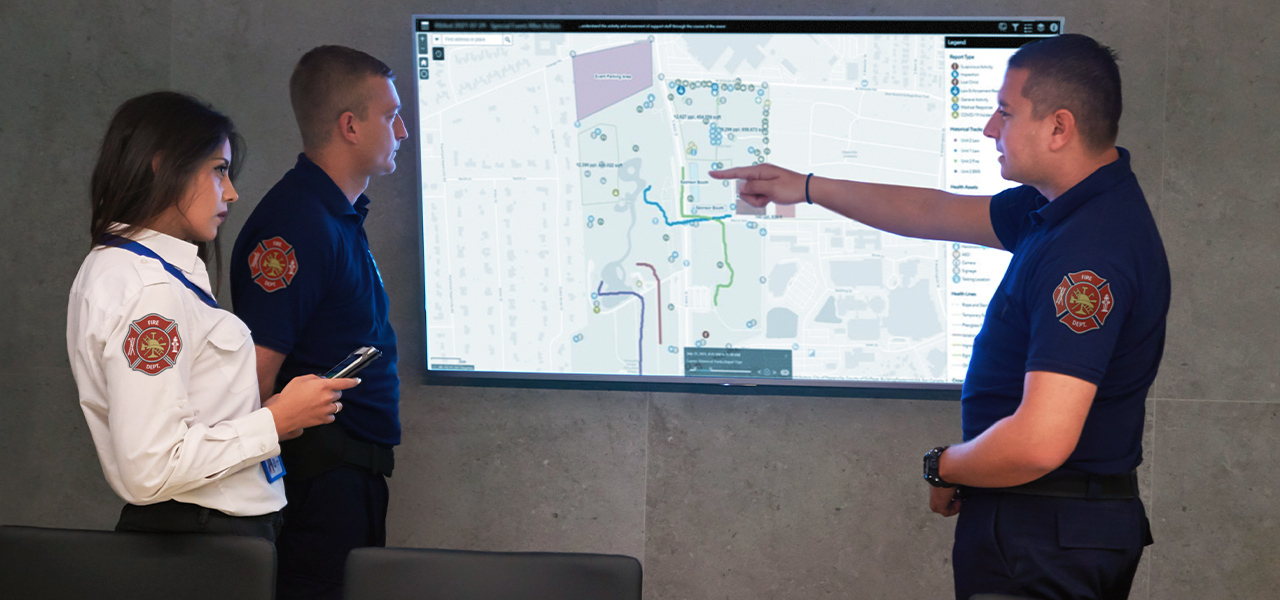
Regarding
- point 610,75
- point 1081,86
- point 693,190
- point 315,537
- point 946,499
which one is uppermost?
point 610,75

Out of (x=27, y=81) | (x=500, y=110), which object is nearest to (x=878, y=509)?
(x=500, y=110)

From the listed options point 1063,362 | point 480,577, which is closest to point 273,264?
point 480,577

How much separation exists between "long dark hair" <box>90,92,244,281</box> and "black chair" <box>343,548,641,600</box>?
69 cm

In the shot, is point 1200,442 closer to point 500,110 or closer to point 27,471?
point 500,110

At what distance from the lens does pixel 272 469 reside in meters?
1.68

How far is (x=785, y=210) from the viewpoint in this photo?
286 centimetres

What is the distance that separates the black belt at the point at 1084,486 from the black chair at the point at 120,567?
1.37 meters

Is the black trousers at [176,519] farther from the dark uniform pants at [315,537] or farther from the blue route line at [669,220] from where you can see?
the blue route line at [669,220]

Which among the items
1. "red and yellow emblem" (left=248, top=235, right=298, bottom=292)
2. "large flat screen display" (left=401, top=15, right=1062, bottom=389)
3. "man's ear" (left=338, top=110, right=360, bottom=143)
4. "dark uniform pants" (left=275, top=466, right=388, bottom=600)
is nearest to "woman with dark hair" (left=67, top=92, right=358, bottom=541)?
"red and yellow emblem" (left=248, top=235, right=298, bottom=292)

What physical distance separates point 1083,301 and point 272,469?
1.47m

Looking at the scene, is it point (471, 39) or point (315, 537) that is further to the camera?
point (471, 39)

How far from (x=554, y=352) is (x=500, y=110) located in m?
0.78

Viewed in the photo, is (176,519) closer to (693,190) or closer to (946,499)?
(946,499)

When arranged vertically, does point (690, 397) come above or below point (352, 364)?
below
